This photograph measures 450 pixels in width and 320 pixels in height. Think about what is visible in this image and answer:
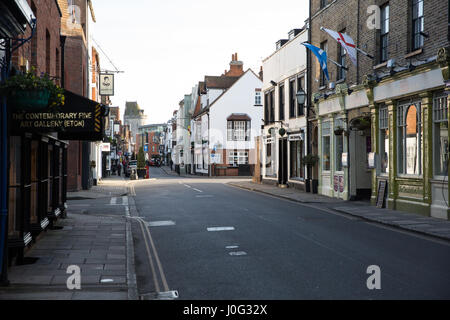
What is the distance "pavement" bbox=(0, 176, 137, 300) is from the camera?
676 cm

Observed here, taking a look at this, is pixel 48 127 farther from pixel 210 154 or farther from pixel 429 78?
pixel 210 154

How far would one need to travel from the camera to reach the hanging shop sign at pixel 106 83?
127ft

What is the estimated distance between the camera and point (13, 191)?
329 inches

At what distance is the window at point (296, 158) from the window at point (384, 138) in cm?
1009

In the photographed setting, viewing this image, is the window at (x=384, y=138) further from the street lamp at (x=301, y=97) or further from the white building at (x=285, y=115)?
the white building at (x=285, y=115)

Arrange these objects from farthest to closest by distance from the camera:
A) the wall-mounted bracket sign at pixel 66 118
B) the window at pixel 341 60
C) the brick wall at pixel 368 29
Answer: the window at pixel 341 60 → the brick wall at pixel 368 29 → the wall-mounted bracket sign at pixel 66 118

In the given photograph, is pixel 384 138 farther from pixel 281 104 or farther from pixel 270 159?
pixel 270 159

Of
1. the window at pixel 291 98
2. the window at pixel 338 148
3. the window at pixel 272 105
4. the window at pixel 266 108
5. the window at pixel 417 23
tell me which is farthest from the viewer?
the window at pixel 266 108

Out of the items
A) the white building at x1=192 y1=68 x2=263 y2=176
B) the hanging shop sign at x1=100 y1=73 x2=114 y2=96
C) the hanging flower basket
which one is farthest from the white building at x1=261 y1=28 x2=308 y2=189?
the white building at x1=192 y1=68 x2=263 y2=176

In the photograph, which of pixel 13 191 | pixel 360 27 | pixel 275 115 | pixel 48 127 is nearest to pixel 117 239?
pixel 13 191

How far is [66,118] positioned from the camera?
8492mm

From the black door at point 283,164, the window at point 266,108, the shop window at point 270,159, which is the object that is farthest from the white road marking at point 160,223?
the window at point 266,108

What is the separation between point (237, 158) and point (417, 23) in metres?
38.6
